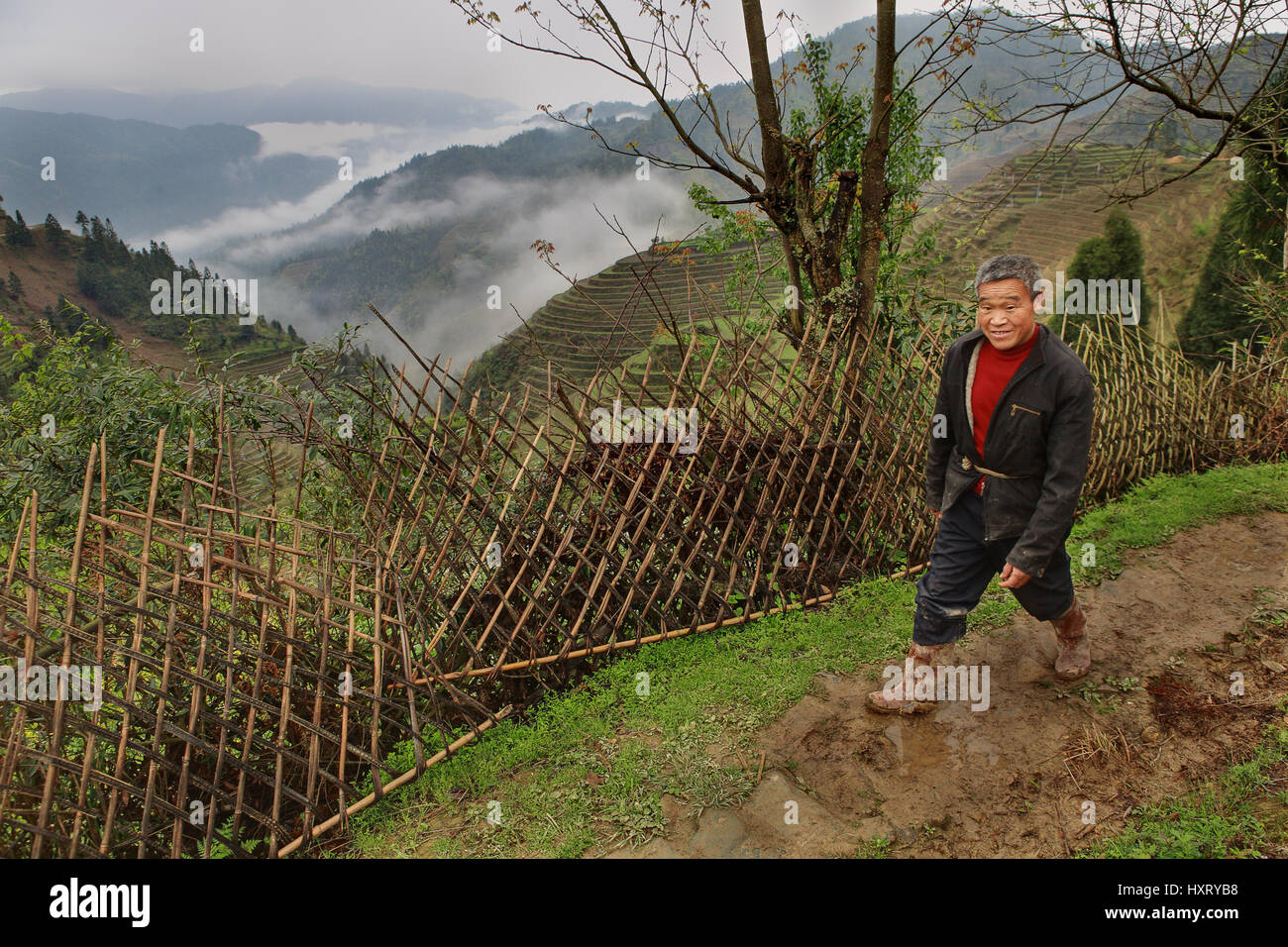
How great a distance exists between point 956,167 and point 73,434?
119 metres

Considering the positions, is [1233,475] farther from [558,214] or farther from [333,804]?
[558,214]

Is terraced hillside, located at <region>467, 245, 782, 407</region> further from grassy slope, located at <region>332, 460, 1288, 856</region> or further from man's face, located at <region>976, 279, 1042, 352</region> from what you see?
grassy slope, located at <region>332, 460, 1288, 856</region>

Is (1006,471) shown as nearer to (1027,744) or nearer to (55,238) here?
(1027,744)

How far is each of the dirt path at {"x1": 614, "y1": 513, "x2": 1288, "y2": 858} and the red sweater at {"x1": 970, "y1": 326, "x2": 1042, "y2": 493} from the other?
0.91m

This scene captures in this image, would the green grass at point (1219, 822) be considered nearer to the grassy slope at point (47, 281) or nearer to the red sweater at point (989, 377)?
the red sweater at point (989, 377)

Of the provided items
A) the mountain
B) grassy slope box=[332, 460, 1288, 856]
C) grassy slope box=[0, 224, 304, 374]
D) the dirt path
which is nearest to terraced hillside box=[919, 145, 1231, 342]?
grassy slope box=[0, 224, 304, 374]

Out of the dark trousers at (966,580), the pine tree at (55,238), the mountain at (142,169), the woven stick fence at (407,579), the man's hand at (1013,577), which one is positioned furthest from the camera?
the mountain at (142,169)

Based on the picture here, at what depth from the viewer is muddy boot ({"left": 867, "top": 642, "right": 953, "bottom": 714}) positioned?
246cm

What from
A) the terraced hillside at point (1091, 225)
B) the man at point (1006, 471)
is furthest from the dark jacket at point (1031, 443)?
the terraced hillside at point (1091, 225)

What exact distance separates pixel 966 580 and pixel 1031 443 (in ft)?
1.70

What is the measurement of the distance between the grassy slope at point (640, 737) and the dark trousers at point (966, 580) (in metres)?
0.47

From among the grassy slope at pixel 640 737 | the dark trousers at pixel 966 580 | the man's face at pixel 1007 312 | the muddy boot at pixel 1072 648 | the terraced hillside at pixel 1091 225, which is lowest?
the grassy slope at pixel 640 737

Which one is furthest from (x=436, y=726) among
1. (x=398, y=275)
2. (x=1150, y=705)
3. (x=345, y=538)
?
(x=398, y=275)

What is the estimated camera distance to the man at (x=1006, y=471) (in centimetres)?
205
